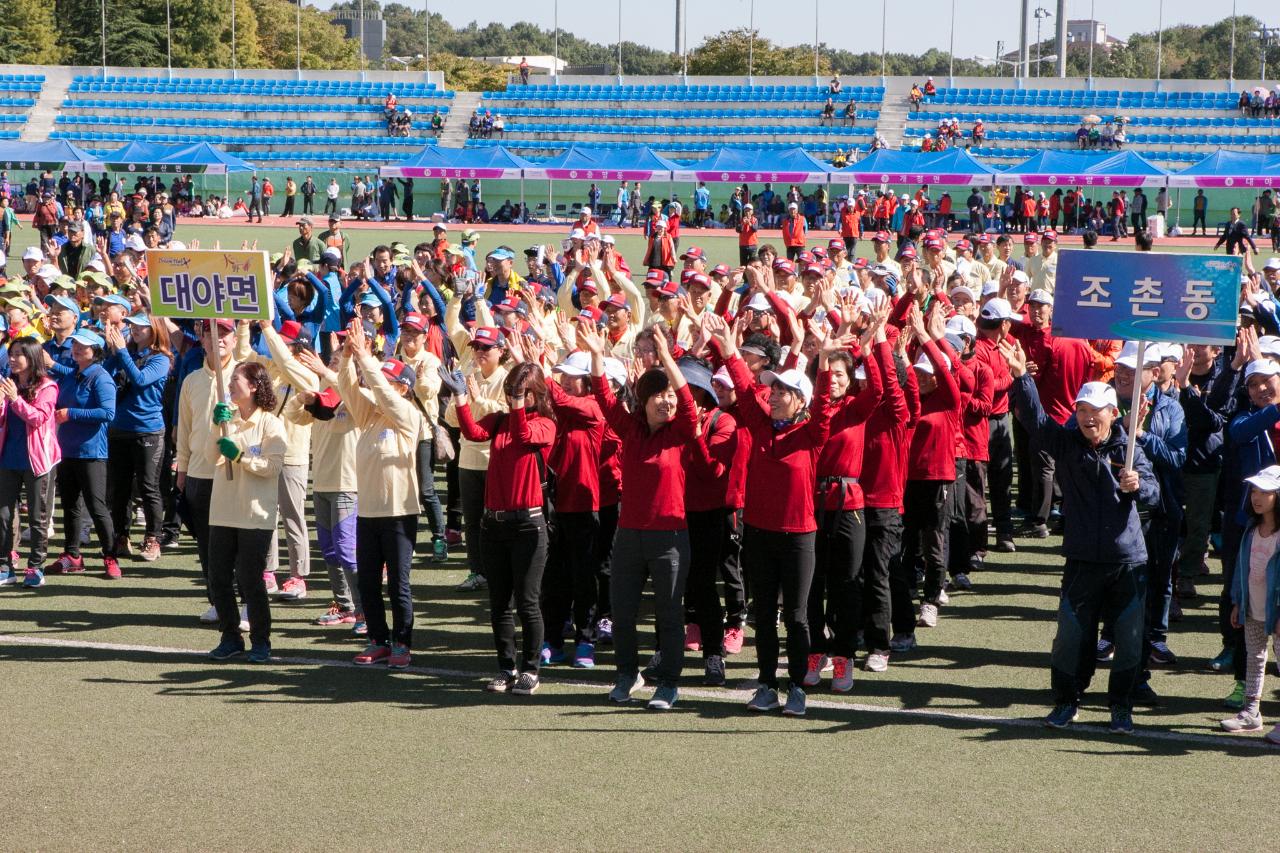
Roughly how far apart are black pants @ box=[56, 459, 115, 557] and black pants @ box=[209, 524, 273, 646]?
241cm

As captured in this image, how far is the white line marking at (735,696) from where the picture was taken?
22.4 feet

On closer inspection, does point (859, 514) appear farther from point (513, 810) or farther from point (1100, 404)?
point (513, 810)

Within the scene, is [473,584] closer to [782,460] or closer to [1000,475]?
[782,460]

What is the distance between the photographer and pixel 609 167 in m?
42.0

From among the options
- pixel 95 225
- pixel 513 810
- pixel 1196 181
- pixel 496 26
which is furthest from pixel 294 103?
pixel 496 26

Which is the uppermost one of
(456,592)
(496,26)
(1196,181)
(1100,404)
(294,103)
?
(496,26)

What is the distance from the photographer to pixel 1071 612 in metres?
6.94

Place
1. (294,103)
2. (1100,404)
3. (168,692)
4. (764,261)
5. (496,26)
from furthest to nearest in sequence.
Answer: (496,26), (294,103), (764,261), (168,692), (1100,404)

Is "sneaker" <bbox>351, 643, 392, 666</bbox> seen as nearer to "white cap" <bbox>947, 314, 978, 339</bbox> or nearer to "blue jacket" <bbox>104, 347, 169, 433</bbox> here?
"blue jacket" <bbox>104, 347, 169, 433</bbox>

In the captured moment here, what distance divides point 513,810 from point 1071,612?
290cm

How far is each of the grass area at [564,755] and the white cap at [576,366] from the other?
1.67m

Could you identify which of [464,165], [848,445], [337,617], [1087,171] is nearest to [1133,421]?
[848,445]

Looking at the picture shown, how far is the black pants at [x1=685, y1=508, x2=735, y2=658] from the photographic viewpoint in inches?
299

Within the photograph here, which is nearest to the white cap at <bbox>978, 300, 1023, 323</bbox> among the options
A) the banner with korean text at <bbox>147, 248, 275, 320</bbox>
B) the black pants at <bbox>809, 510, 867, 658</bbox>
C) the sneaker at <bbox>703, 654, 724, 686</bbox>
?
the black pants at <bbox>809, 510, 867, 658</bbox>
